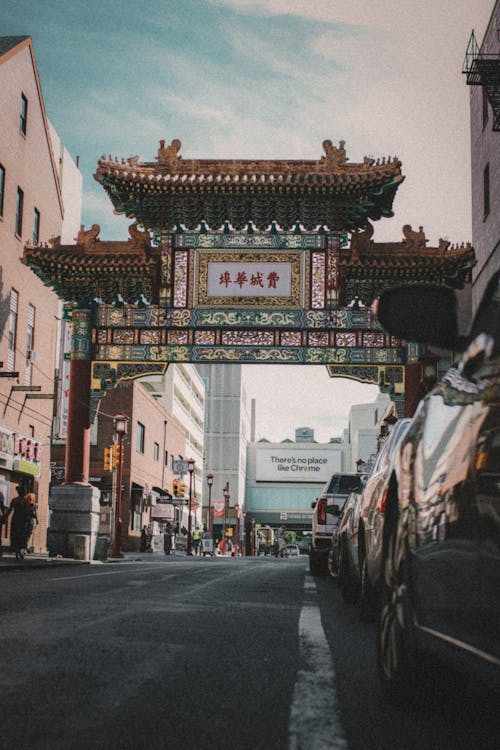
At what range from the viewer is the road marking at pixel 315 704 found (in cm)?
336

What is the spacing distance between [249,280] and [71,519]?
334 inches

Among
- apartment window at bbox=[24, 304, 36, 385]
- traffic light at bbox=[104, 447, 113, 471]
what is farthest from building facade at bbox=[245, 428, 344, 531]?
apartment window at bbox=[24, 304, 36, 385]

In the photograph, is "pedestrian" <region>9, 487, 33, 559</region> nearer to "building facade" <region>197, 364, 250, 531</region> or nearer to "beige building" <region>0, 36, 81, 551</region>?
"beige building" <region>0, 36, 81, 551</region>

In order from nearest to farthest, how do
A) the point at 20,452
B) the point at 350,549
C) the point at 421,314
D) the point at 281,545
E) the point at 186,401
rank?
the point at 421,314, the point at 350,549, the point at 20,452, the point at 186,401, the point at 281,545

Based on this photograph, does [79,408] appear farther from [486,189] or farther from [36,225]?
[486,189]

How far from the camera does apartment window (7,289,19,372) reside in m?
30.1

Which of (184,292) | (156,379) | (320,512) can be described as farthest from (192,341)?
(156,379)

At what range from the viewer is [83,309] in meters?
28.1

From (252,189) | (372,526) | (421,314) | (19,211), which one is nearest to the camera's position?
(421,314)

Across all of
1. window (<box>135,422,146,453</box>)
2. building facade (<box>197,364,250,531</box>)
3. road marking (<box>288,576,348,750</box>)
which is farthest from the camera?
building facade (<box>197,364,250,531</box>)

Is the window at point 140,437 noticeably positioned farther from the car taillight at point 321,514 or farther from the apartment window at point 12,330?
the car taillight at point 321,514

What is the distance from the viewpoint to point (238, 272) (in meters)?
A: 27.9

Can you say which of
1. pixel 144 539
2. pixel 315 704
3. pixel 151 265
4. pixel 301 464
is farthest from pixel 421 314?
pixel 301 464

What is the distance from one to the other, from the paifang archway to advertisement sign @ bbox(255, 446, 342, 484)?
107m
